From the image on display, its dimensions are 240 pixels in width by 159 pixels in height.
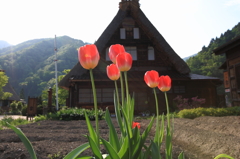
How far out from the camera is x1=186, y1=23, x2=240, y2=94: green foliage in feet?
102

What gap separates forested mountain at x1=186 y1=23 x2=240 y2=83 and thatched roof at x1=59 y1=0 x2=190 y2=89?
23.3m

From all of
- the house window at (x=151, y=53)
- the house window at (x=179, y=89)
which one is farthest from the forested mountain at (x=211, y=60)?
the house window at (x=151, y=53)

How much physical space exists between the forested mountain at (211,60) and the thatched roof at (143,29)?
2331 centimetres

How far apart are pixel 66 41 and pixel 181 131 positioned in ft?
492

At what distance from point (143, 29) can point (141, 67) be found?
7.49 ft

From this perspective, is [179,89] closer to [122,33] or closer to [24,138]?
[122,33]

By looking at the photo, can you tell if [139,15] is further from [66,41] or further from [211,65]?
[66,41]

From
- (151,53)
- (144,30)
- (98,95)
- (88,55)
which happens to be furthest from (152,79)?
(144,30)

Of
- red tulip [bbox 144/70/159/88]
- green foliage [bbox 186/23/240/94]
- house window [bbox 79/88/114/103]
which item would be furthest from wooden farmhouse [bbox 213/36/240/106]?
green foliage [bbox 186/23/240/94]

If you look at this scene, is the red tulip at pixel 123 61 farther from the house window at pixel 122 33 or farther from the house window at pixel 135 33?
the house window at pixel 135 33

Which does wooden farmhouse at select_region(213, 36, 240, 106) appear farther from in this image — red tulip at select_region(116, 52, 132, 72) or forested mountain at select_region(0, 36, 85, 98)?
forested mountain at select_region(0, 36, 85, 98)

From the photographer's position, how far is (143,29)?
11.5 metres

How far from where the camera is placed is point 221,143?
8.46ft

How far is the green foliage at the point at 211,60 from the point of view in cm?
3106
